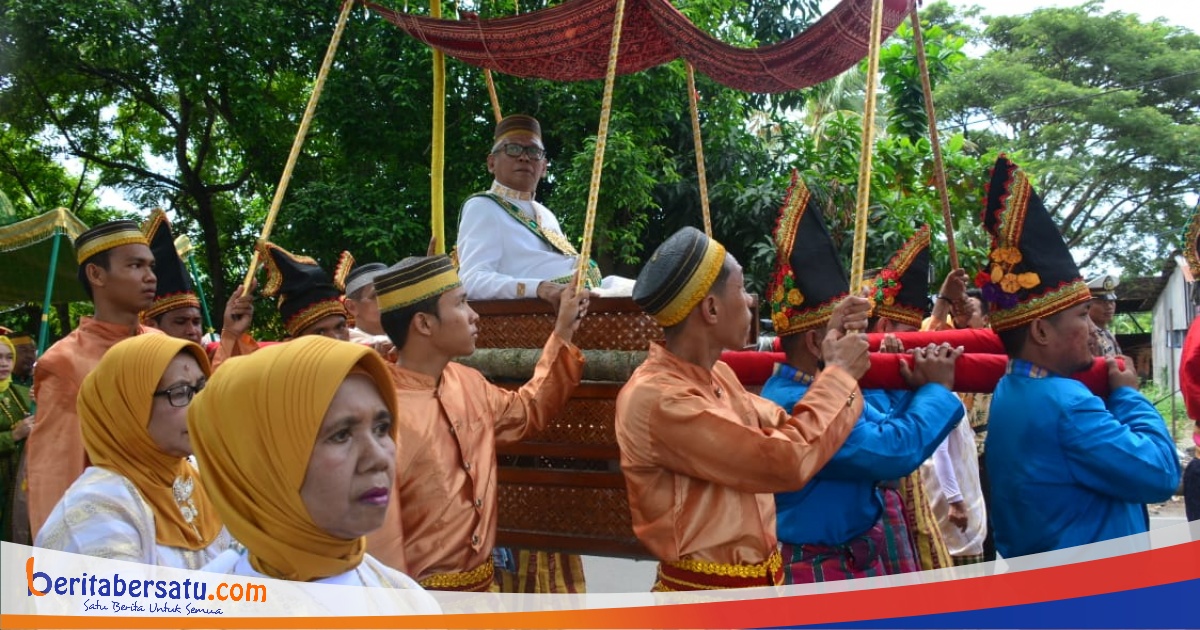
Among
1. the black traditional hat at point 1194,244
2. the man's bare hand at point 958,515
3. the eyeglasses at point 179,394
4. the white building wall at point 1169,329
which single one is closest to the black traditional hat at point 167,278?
the eyeglasses at point 179,394

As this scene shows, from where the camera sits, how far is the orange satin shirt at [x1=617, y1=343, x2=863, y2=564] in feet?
9.24

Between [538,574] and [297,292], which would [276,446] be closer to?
[538,574]

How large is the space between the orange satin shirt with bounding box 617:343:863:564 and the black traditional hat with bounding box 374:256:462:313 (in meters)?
0.76

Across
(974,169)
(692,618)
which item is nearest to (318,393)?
(692,618)

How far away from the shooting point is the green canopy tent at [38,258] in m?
8.66

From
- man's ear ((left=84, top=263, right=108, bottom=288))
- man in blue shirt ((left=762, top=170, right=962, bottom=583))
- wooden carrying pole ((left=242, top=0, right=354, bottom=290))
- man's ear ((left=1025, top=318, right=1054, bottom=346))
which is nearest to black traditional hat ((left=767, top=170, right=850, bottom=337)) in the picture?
man in blue shirt ((left=762, top=170, right=962, bottom=583))

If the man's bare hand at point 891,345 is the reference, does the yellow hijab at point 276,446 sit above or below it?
below

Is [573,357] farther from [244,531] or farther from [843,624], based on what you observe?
[244,531]

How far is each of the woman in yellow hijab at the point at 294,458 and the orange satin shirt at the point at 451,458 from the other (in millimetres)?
1137

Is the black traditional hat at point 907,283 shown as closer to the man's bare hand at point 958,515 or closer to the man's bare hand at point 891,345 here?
the man's bare hand at point 891,345

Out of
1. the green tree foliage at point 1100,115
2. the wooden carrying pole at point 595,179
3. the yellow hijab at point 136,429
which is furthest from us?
the green tree foliage at point 1100,115

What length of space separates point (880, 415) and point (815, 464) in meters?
0.55

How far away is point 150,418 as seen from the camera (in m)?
2.61

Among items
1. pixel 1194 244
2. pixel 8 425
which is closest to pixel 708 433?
pixel 1194 244
